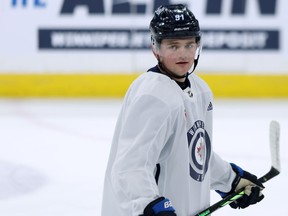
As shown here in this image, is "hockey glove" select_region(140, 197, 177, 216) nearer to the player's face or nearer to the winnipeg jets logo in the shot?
the winnipeg jets logo

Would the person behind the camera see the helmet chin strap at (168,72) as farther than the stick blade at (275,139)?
No

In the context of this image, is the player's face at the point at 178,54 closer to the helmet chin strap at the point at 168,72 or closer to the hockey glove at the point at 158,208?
the helmet chin strap at the point at 168,72

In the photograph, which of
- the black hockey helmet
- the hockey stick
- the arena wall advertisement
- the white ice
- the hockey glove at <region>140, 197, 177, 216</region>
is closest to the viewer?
the hockey glove at <region>140, 197, 177, 216</region>

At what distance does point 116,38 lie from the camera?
543 cm

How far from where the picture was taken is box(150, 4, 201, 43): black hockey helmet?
4.94 feet

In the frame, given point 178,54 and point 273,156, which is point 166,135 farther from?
point 273,156

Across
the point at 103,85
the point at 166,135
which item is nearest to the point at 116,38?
the point at 103,85

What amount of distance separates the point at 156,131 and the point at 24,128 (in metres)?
3.15

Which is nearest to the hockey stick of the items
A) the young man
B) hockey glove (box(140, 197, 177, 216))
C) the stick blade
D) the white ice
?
the stick blade

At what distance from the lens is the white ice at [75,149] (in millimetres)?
2908

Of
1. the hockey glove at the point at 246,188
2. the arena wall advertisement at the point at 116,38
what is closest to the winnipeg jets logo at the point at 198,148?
the hockey glove at the point at 246,188

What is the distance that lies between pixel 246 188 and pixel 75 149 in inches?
84.0

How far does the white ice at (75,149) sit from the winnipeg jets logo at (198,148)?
115 cm

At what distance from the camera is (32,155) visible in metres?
3.81
